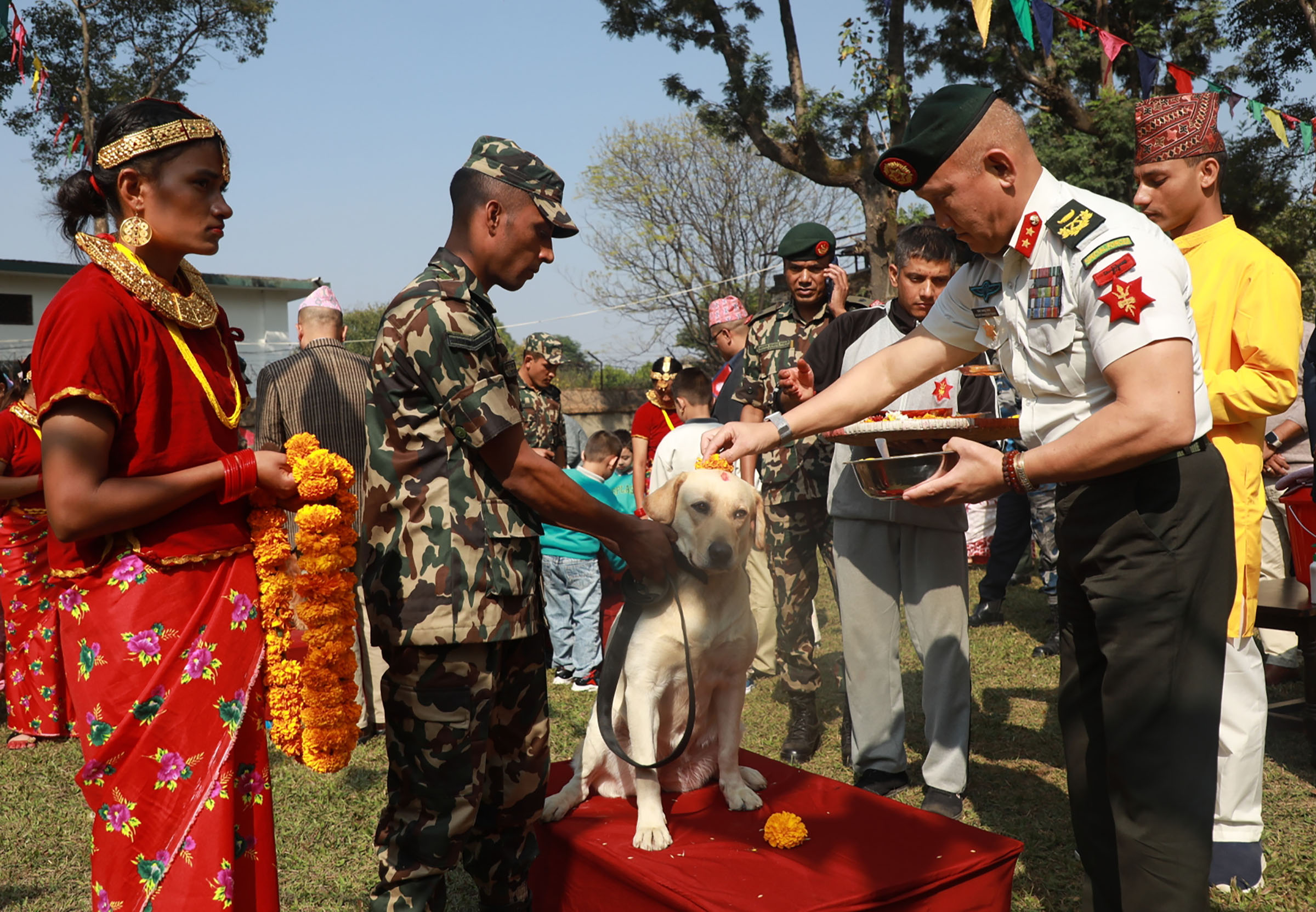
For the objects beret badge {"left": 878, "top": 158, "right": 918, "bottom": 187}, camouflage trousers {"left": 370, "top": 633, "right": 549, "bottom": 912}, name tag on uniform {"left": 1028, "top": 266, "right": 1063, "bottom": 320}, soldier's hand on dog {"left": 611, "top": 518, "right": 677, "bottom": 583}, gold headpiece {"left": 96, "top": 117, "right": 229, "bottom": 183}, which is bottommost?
camouflage trousers {"left": 370, "top": 633, "right": 549, "bottom": 912}

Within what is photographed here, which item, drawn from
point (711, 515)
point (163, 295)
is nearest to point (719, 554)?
point (711, 515)

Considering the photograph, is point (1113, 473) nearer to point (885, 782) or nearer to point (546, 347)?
point (885, 782)

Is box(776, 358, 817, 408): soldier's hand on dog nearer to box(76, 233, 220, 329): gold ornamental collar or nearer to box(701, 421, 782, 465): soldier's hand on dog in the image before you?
box(701, 421, 782, 465): soldier's hand on dog

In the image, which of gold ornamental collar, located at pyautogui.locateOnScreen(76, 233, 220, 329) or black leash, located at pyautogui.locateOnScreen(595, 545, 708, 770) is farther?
black leash, located at pyautogui.locateOnScreen(595, 545, 708, 770)

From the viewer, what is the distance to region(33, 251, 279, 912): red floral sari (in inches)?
89.4

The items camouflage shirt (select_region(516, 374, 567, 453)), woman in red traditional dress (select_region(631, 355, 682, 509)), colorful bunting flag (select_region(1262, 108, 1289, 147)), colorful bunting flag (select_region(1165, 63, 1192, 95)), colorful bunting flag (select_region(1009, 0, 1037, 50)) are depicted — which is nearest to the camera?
camouflage shirt (select_region(516, 374, 567, 453))

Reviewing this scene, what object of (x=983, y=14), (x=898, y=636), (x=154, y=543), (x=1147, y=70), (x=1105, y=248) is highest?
(x=1147, y=70)

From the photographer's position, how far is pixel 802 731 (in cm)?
522

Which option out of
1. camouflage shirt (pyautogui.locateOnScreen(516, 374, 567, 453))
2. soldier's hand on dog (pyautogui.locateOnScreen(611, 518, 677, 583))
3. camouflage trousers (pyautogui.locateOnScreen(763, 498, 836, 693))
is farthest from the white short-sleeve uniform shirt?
camouflage shirt (pyautogui.locateOnScreen(516, 374, 567, 453))

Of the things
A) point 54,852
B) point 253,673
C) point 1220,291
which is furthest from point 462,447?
point 54,852

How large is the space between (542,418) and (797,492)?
2780 millimetres

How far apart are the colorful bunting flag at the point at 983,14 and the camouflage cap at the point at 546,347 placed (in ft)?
16.3

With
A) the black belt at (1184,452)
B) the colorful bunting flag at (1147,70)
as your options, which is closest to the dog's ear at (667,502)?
the black belt at (1184,452)

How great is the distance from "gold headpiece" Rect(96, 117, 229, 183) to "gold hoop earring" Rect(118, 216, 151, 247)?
159 millimetres
